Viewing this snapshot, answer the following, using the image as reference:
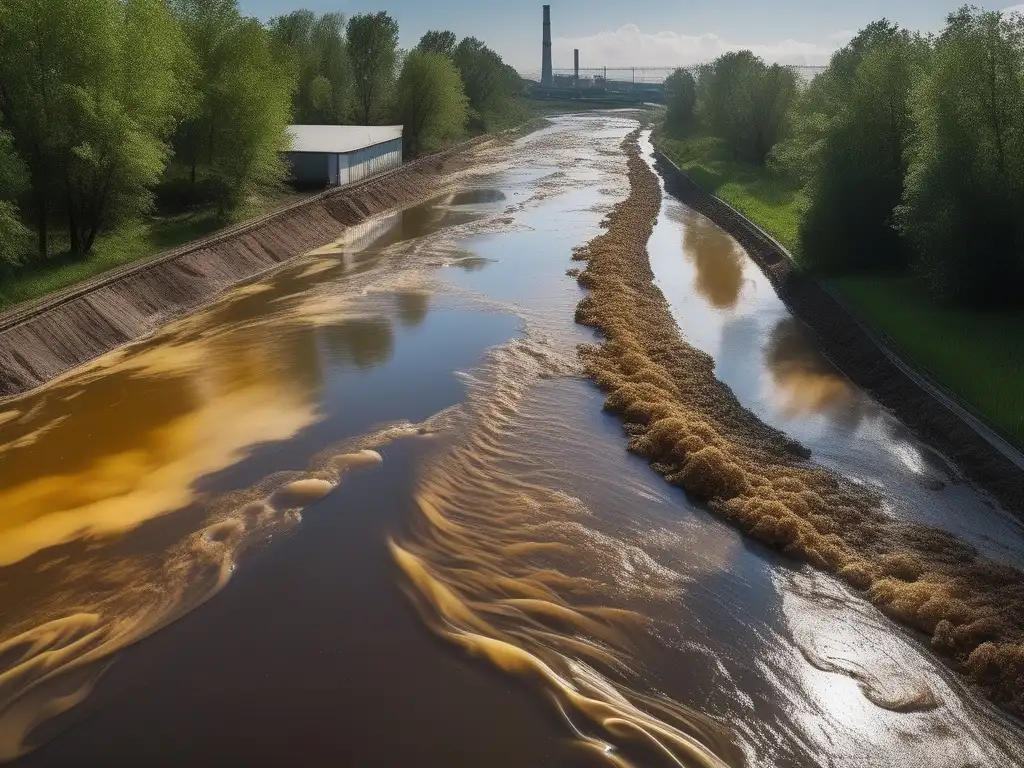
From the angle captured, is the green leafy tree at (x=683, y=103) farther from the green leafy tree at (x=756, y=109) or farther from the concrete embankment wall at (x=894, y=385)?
the concrete embankment wall at (x=894, y=385)

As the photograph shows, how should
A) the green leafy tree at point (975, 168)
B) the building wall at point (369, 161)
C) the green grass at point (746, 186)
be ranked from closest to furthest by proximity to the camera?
the green leafy tree at point (975, 168)
the green grass at point (746, 186)
the building wall at point (369, 161)

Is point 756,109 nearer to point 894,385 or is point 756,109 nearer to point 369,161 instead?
point 369,161

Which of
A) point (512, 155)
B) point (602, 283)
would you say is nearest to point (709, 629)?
point (602, 283)

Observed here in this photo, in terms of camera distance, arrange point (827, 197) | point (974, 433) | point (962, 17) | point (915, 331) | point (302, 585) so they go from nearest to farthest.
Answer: point (302, 585), point (974, 433), point (915, 331), point (962, 17), point (827, 197)

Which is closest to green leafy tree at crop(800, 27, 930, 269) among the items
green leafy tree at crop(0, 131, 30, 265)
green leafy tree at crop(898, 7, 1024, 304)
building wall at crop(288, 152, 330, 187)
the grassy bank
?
the grassy bank

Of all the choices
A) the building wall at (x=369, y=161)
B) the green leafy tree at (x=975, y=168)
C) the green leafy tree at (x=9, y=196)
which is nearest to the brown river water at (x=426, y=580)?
the green leafy tree at (x=9, y=196)

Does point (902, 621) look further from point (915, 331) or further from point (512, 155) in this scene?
point (512, 155)
